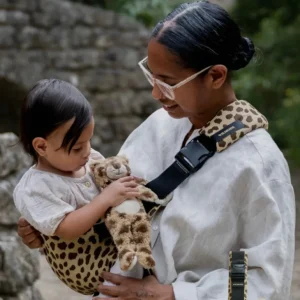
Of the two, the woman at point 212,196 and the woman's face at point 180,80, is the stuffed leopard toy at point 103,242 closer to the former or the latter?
the woman at point 212,196

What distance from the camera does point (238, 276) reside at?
2.29 m

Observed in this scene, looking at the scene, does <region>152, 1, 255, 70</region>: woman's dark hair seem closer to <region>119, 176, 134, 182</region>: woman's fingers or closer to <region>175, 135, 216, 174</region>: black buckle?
<region>175, 135, 216, 174</region>: black buckle

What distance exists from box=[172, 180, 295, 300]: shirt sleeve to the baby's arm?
0.26 metres

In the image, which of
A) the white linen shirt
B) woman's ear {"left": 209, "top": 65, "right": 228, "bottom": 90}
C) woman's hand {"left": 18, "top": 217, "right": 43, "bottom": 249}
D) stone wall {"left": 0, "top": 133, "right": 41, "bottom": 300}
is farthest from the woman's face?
stone wall {"left": 0, "top": 133, "right": 41, "bottom": 300}

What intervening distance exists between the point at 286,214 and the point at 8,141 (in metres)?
2.33

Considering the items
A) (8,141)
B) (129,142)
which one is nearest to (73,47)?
(8,141)

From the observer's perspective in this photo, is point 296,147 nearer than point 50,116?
No

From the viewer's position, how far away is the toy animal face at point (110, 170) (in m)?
2.56

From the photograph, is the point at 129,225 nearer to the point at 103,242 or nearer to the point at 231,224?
the point at 103,242

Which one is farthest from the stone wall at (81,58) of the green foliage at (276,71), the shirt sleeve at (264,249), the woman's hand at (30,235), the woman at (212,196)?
the shirt sleeve at (264,249)

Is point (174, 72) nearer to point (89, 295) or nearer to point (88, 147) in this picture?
point (88, 147)

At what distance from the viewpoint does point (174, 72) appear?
2451 millimetres

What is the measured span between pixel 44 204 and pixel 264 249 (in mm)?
626

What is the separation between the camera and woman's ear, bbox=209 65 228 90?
2443 mm
